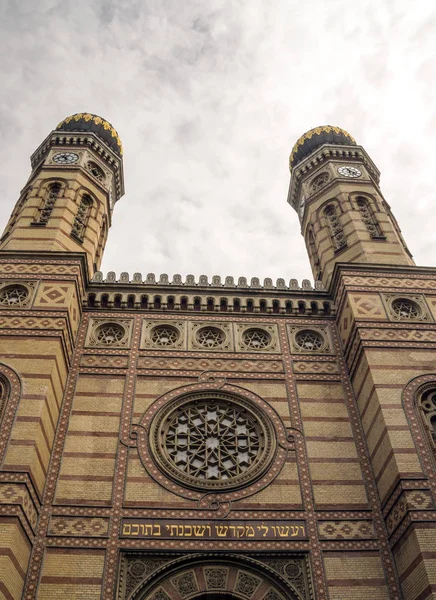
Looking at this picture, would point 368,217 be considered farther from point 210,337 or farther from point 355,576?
point 355,576

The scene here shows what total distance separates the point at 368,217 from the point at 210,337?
22.6ft

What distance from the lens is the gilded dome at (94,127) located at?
20.4m

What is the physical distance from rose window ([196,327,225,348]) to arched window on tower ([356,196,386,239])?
5.79m

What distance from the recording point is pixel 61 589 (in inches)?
378

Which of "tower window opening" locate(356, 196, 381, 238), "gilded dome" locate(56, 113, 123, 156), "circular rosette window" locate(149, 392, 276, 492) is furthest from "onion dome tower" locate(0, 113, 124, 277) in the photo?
"tower window opening" locate(356, 196, 381, 238)

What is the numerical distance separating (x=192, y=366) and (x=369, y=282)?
5.06 meters

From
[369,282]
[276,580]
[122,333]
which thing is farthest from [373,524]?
[122,333]

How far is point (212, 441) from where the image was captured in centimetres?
1216

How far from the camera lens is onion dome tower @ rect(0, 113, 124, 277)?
630 inches

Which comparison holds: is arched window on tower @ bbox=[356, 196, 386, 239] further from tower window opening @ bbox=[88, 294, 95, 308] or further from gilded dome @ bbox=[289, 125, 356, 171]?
tower window opening @ bbox=[88, 294, 95, 308]

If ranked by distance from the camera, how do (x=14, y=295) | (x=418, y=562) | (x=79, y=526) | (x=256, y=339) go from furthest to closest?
(x=256, y=339) < (x=14, y=295) < (x=79, y=526) < (x=418, y=562)

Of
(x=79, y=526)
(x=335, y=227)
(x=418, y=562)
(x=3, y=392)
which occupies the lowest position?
(x=418, y=562)

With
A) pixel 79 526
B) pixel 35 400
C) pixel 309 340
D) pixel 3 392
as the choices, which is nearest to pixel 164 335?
pixel 309 340

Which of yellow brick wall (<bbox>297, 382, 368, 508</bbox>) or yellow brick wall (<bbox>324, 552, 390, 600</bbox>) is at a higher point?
yellow brick wall (<bbox>297, 382, 368, 508</bbox>)
